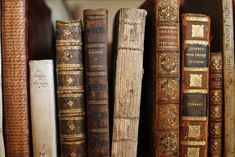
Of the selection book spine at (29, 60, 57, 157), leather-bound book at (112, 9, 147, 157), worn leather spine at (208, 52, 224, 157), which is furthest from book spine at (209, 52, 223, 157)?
book spine at (29, 60, 57, 157)

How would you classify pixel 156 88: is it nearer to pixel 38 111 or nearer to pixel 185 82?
pixel 185 82

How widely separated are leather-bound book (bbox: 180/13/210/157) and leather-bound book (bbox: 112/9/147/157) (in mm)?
82

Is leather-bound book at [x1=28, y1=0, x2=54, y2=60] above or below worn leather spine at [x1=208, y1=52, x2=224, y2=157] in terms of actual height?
above

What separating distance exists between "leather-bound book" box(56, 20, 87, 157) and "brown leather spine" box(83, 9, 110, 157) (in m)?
0.01

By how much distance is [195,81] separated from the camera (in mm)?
594

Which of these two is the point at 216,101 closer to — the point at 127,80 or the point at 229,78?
the point at 229,78

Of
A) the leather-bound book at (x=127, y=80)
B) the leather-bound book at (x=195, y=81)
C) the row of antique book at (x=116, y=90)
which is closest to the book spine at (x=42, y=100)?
the row of antique book at (x=116, y=90)

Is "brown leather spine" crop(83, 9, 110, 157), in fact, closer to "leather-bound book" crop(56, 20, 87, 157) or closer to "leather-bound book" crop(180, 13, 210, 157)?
"leather-bound book" crop(56, 20, 87, 157)

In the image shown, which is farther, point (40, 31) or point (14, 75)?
point (40, 31)

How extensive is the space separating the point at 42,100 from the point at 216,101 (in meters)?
0.31

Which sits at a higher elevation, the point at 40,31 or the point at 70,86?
the point at 40,31

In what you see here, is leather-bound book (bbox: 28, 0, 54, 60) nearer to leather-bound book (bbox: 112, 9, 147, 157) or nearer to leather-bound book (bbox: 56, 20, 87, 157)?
leather-bound book (bbox: 56, 20, 87, 157)

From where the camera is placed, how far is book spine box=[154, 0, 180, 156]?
59 cm

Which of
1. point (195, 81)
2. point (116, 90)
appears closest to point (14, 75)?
point (116, 90)
